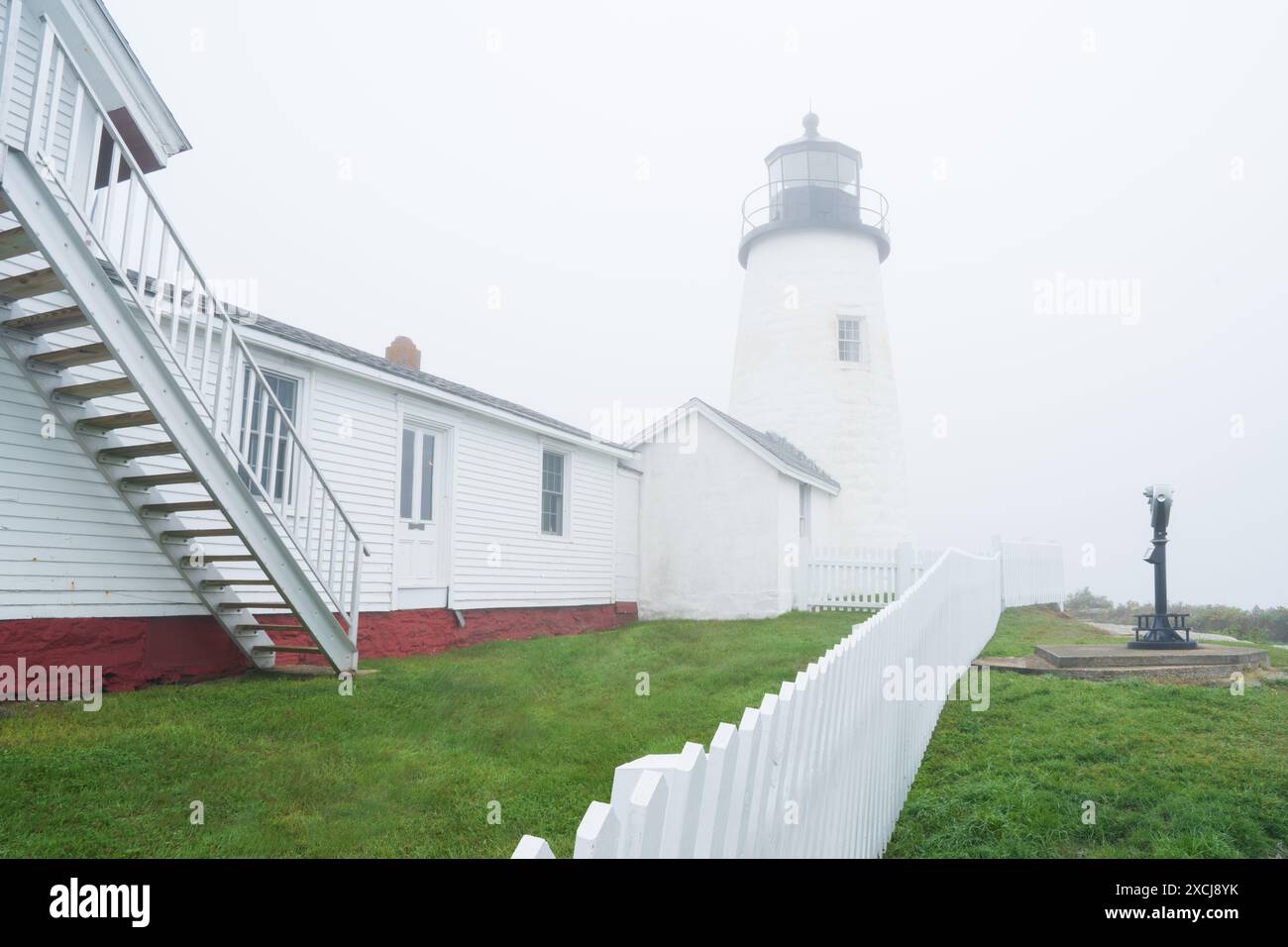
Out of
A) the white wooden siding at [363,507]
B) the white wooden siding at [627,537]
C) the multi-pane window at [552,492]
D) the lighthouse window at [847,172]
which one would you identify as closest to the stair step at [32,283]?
the white wooden siding at [363,507]

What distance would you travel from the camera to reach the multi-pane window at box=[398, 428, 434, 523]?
36.3 feet

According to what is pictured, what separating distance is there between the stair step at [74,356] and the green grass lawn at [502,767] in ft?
8.77

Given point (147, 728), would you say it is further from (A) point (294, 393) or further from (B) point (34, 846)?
(A) point (294, 393)

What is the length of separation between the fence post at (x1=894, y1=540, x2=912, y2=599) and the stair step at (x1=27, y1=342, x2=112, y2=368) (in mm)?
13637

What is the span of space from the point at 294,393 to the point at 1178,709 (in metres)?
9.33

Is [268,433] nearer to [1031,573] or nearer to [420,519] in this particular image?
[420,519]

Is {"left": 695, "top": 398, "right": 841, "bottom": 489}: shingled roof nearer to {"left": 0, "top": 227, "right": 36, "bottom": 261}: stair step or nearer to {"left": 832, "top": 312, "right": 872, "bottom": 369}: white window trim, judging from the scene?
{"left": 832, "top": 312, "right": 872, "bottom": 369}: white window trim

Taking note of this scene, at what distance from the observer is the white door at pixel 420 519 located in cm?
→ 1078

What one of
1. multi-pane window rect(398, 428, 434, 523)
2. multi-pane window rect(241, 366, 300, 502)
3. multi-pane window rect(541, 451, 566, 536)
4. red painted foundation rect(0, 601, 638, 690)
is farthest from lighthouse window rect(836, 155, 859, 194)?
multi-pane window rect(241, 366, 300, 502)

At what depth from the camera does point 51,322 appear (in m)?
6.14

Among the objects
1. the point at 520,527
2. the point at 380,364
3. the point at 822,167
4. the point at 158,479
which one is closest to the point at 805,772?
the point at 158,479

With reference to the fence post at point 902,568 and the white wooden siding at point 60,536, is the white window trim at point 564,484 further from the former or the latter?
the white wooden siding at point 60,536

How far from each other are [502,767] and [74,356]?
182 inches
